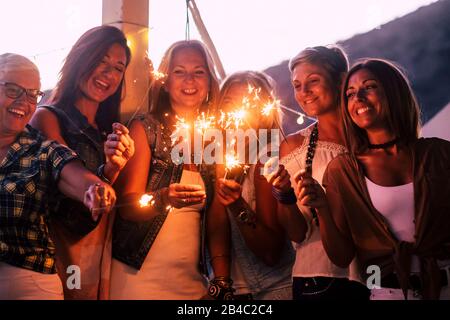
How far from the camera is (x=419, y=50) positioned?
243 centimetres

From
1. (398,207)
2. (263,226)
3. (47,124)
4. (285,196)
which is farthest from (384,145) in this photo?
(47,124)

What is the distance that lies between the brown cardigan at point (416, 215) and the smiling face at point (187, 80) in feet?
2.10

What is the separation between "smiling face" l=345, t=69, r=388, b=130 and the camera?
2301mm

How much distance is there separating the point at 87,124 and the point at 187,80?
47cm

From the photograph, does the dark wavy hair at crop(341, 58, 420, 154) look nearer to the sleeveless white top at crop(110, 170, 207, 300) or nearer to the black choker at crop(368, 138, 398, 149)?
the black choker at crop(368, 138, 398, 149)

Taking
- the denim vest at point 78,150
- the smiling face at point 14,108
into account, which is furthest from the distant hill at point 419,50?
the smiling face at point 14,108

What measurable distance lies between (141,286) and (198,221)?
14.1 inches

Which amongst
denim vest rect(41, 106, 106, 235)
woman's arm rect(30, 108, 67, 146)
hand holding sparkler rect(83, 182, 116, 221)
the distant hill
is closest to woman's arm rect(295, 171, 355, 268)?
the distant hill

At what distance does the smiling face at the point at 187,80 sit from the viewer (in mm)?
2416

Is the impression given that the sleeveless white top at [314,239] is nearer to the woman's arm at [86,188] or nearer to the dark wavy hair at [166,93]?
the dark wavy hair at [166,93]

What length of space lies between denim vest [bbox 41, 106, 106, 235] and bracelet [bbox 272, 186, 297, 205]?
75 centimetres

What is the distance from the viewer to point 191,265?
2379 millimetres

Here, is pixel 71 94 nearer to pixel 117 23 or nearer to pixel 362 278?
pixel 117 23

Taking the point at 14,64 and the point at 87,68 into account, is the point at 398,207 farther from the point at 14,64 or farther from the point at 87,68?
the point at 14,64
